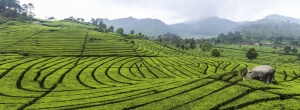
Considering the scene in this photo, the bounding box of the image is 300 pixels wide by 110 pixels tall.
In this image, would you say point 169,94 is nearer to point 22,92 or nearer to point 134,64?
point 22,92

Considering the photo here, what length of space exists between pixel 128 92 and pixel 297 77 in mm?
49659

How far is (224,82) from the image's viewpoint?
140 ft

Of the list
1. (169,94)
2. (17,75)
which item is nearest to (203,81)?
(169,94)

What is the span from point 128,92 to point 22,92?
2004 centimetres

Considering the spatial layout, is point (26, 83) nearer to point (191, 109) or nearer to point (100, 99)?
point (100, 99)

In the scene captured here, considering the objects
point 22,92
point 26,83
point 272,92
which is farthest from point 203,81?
point 26,83

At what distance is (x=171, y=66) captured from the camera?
271ft

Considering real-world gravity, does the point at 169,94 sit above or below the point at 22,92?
above

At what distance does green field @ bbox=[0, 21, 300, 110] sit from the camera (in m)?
36.3

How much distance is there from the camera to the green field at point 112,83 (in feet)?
119

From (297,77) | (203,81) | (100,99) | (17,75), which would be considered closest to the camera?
(100,99)

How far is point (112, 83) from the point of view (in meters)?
60.2

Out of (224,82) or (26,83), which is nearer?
(224,82)

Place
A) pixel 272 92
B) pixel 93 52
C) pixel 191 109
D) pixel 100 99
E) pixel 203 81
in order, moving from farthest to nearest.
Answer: pixel 93 52, pixel 203 81, pixel 100 99, pixel 272 92, pixel 191 109
